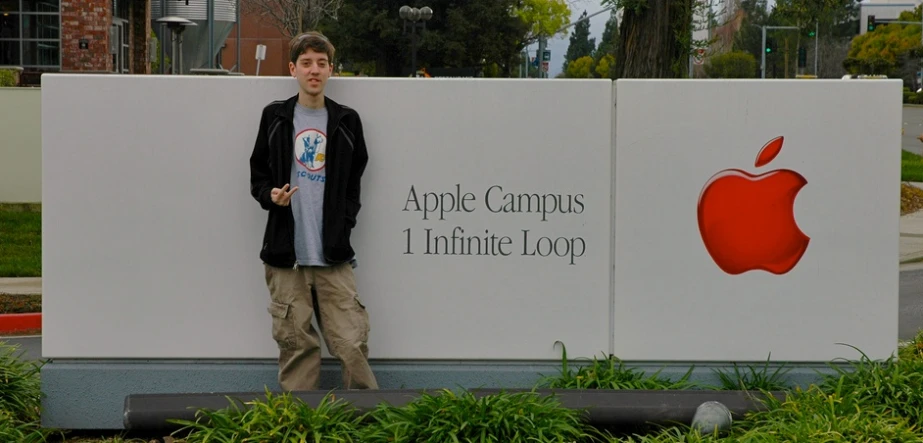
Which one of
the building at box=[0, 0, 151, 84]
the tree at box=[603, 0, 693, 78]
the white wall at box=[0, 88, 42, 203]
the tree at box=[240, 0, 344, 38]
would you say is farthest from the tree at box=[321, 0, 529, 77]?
the tree at box=[603, 0, 693, 78]

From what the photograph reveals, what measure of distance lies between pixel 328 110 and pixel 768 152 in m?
1.97

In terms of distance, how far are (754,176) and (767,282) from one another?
0.49 meters

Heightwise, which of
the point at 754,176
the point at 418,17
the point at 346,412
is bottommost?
the point at 346,412

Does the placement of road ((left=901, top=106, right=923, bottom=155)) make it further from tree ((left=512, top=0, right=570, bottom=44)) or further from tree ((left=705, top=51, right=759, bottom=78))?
tree ((left=512, top=0, right=570, bottom=44))

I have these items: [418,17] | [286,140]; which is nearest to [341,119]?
[286,140]

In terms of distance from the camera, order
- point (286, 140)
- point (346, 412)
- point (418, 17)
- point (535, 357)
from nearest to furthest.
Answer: point (346, 412)
point (286, 140)
point (535, 357)
point (418, 17)

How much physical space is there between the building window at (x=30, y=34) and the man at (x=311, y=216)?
30935 mm

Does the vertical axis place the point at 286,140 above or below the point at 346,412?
above

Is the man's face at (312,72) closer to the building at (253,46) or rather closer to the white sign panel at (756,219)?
the white sign panel at (756,219)

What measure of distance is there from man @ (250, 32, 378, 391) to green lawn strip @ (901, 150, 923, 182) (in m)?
20.8

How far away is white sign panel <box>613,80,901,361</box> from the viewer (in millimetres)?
5598

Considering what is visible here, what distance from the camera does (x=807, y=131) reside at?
560cm

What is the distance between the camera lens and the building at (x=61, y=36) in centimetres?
3334

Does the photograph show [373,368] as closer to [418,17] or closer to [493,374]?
[493,374]
